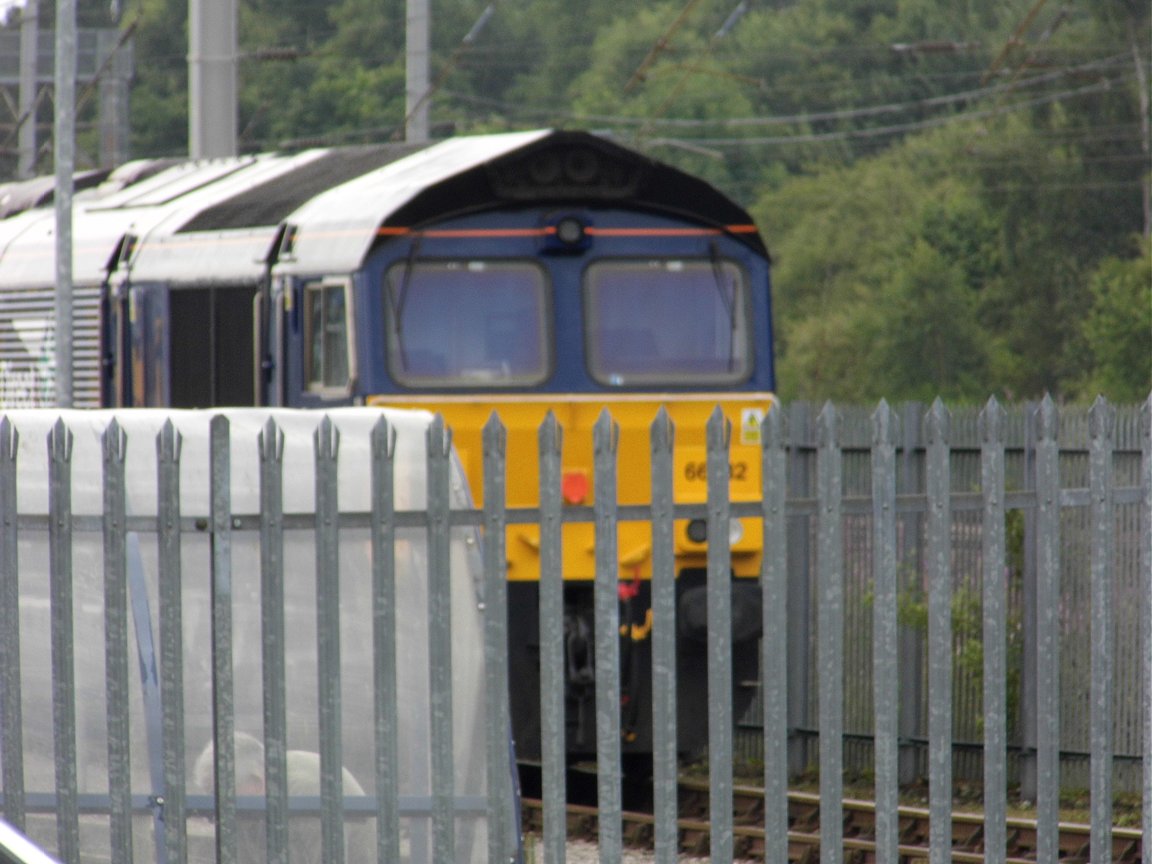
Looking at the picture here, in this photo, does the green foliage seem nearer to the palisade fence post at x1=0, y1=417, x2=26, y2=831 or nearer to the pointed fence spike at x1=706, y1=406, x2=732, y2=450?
the pointed fence spike at x1=706, y1=406, x2=732, y2=450

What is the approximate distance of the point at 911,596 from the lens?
1186 centimetres

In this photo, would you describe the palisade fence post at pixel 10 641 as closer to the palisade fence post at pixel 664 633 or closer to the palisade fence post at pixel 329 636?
the palisade fence post at pixel 329 636

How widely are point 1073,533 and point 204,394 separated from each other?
4751 mm

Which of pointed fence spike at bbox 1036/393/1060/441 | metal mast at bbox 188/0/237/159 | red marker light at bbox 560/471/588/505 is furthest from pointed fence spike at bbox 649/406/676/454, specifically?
metal mast at bbox 188/0/237/159

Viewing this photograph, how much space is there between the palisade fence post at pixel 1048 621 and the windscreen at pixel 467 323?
499cm

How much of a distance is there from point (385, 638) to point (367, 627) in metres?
0.34

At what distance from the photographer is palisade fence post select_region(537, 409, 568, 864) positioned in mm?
5832

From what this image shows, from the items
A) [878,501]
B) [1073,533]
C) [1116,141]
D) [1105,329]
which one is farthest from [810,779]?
[1116,141]

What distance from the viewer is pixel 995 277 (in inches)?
2084

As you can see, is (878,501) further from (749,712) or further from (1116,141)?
(1116,141)

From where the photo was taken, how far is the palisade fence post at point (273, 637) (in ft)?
18.5

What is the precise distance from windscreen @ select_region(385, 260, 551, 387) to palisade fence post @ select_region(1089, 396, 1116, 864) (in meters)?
4.98

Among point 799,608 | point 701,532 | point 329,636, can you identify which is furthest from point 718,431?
point 799,608

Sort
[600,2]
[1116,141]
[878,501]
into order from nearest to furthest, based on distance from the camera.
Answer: [878,501] → [1116,141] → [600,2]
